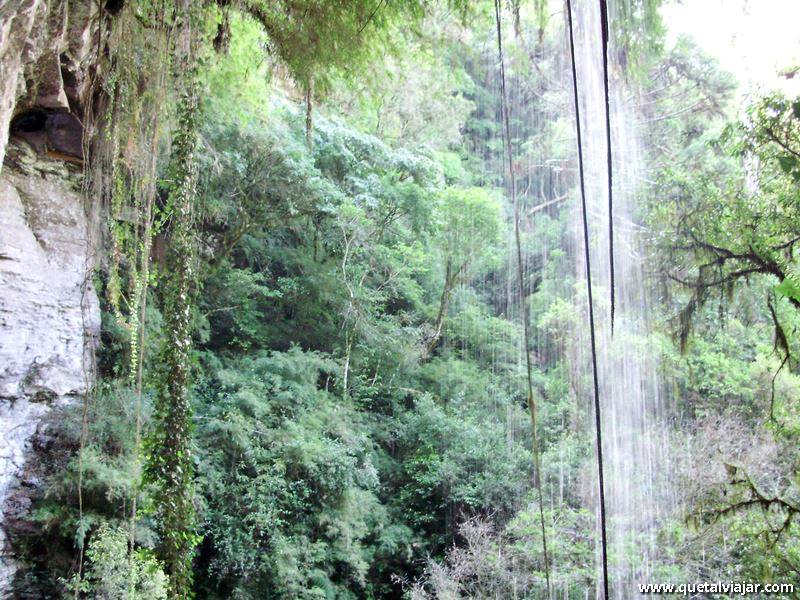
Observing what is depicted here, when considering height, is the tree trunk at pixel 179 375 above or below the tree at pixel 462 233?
below

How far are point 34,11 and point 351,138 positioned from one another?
6787mm

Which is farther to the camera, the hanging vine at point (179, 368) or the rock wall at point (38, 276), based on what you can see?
the rock wall at point (38, 276)

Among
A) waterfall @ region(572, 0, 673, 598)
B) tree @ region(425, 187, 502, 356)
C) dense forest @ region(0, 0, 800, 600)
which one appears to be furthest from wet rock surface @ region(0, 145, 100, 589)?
tree @ region(425, 187, 502, 356)

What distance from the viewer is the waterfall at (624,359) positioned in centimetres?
706

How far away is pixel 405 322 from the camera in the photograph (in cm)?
1129

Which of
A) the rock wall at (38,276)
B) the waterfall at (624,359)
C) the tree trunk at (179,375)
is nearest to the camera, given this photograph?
the tree trunk at (179,375)

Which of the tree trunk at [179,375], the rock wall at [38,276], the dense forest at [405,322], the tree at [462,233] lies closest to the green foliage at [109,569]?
A: the dense forest at [405,322]

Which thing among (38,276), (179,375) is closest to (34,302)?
(38,276)

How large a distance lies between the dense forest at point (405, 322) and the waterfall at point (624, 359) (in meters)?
0.05

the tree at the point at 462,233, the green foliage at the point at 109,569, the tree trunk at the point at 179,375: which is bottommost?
the green foliage at the point at 109,569

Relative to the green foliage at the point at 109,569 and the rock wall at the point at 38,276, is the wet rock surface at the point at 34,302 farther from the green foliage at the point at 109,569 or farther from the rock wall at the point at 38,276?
the green foliage at the point at 109,569

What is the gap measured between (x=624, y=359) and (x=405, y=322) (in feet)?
12.4

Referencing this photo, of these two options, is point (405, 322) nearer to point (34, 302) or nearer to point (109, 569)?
point (34, 302)

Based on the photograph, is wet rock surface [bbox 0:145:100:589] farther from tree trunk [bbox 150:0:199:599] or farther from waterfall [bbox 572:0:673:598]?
waterfall [bbox 572:0:673:598]
